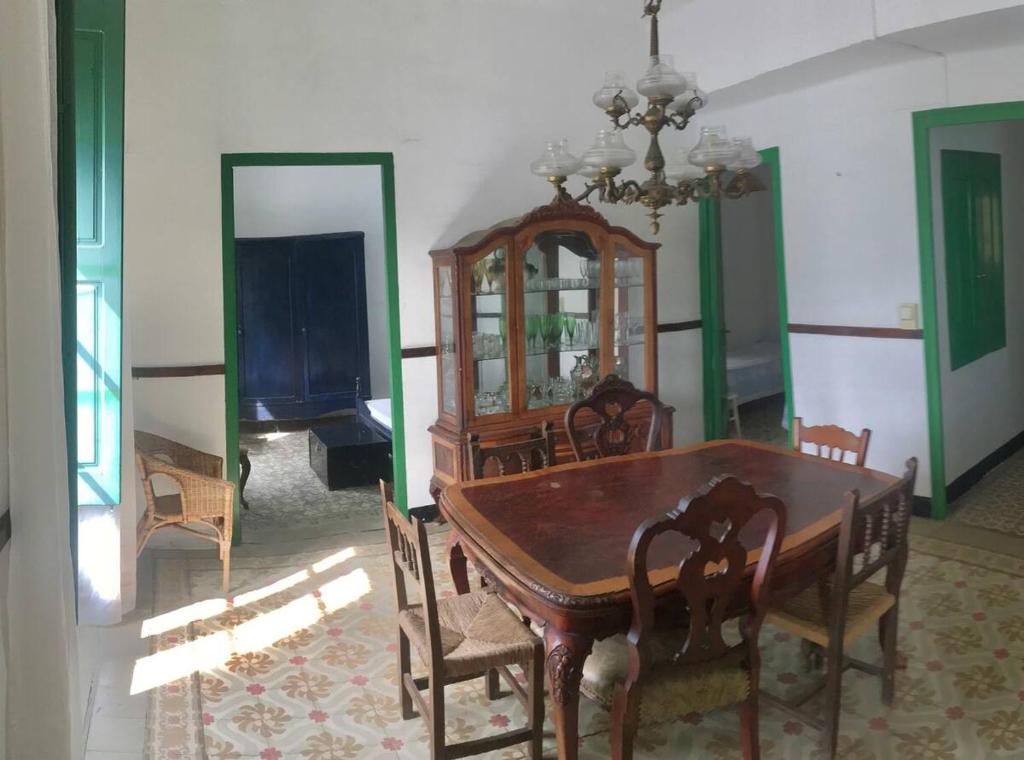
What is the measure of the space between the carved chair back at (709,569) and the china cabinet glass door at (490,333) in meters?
2.40

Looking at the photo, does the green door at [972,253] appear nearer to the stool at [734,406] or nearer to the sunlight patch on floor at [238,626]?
the stool at [734,406]

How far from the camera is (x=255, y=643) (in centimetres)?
326

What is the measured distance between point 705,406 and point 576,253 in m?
1.76

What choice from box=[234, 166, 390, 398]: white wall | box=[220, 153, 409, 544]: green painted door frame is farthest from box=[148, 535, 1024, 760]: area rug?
box=[234, 166, 390, 398]: white wall

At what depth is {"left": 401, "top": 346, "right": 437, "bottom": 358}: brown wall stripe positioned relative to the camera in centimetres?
465

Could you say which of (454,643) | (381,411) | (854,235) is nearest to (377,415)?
(381,411)

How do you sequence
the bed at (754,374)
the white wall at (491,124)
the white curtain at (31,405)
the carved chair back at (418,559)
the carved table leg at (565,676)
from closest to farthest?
the white curtain at (31,405) → the carved table leg at (565,676) → the carved chair back at (418,559) → the white wall at (491,124) → the bed at (754,374)

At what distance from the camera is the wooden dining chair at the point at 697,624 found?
1939 mm

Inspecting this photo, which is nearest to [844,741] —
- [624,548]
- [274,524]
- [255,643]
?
[624,548]

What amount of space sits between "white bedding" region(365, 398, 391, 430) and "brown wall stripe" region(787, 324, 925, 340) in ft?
8.53

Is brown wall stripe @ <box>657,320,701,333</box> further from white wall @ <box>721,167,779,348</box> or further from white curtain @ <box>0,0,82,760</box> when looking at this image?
white curtain @ <box>0,0,82,760</box>

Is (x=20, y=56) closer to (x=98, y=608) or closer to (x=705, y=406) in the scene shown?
(x=98, y=608)

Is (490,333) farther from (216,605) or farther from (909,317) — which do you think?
(909,317)

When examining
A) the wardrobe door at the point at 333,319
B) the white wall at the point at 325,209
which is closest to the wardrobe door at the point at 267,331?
the wardrobe door at the point at 333,319
